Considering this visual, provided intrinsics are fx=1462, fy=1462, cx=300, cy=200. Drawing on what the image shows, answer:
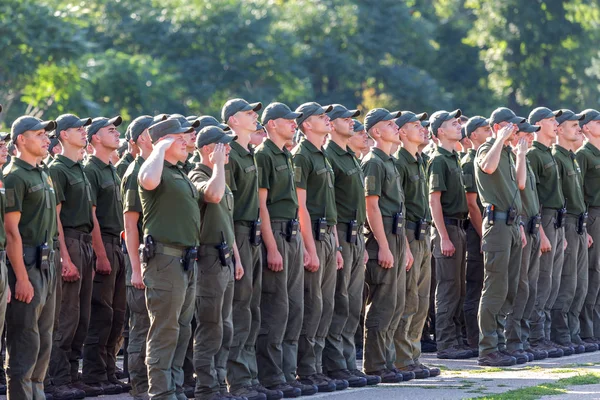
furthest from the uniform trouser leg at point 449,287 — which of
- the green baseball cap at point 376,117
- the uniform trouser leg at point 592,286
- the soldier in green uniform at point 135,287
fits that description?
the soldier in green uniform at point 135,287

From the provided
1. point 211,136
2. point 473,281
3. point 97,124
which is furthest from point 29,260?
point 473,281

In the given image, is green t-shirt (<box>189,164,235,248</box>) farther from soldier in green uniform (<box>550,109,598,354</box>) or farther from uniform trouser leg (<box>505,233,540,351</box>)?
soldier in green uniform (<box>550,109,598,354</box>)

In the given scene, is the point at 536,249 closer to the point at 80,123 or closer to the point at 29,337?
the point at 80,123

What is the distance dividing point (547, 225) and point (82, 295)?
4829 mm

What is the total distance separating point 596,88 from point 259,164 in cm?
3964

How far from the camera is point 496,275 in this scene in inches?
516

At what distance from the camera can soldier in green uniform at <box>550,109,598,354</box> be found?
1432 cm

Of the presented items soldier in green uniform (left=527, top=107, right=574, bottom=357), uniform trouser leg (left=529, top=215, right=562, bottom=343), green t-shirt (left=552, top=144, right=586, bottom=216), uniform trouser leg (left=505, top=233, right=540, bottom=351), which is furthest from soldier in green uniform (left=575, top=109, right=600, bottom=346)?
uniform trouser leg (left=505, top=233, right=540, bottom=351)

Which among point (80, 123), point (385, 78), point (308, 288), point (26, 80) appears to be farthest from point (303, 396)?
point (385, 78)

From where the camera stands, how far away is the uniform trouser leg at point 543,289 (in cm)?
1398

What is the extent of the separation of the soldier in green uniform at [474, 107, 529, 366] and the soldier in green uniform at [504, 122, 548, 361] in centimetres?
18

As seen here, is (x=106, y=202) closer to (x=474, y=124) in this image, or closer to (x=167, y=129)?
(x=167, y=129)

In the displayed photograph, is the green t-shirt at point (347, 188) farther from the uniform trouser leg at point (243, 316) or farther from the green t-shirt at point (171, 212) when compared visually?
the green t-shirt at point (171, 212)

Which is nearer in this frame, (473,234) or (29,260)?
(29,260)
